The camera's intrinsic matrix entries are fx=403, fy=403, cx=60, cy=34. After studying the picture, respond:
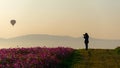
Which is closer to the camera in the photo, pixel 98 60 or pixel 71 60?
pixel 98 60

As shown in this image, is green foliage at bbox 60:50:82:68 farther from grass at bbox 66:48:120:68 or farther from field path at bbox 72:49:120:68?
field path at bbox 72:49:120:68

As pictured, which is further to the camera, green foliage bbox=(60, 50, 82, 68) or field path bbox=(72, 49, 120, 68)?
field path bbox=(72, 49, 120, 68)

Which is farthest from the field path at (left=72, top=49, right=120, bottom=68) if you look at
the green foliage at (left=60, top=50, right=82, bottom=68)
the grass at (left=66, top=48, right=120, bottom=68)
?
the green foliage at (left=60, top=50, right=82, bottom=68)

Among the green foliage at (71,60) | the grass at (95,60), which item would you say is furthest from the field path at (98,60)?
the green foliage at (71,60)

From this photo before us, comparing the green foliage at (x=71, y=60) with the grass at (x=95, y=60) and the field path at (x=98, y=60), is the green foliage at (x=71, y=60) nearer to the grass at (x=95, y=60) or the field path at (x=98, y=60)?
the grass at (x=95, y=60)

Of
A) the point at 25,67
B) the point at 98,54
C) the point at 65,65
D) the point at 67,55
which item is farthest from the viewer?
the point at 98,54

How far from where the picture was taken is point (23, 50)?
38.8 m

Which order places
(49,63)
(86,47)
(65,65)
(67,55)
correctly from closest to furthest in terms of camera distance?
(49,63), (65,65), (67,55), (86,47)

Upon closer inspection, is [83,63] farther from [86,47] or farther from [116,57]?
[86,47]

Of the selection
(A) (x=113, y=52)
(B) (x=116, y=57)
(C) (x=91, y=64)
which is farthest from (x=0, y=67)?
(A) (x=113, y=52)

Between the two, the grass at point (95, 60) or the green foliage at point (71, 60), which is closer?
the green foliage at point (71, 60)

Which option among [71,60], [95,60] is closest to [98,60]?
[95,60]

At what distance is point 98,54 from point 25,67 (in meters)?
18.6

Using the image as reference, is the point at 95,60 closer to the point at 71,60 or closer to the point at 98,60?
the point at 98,60
